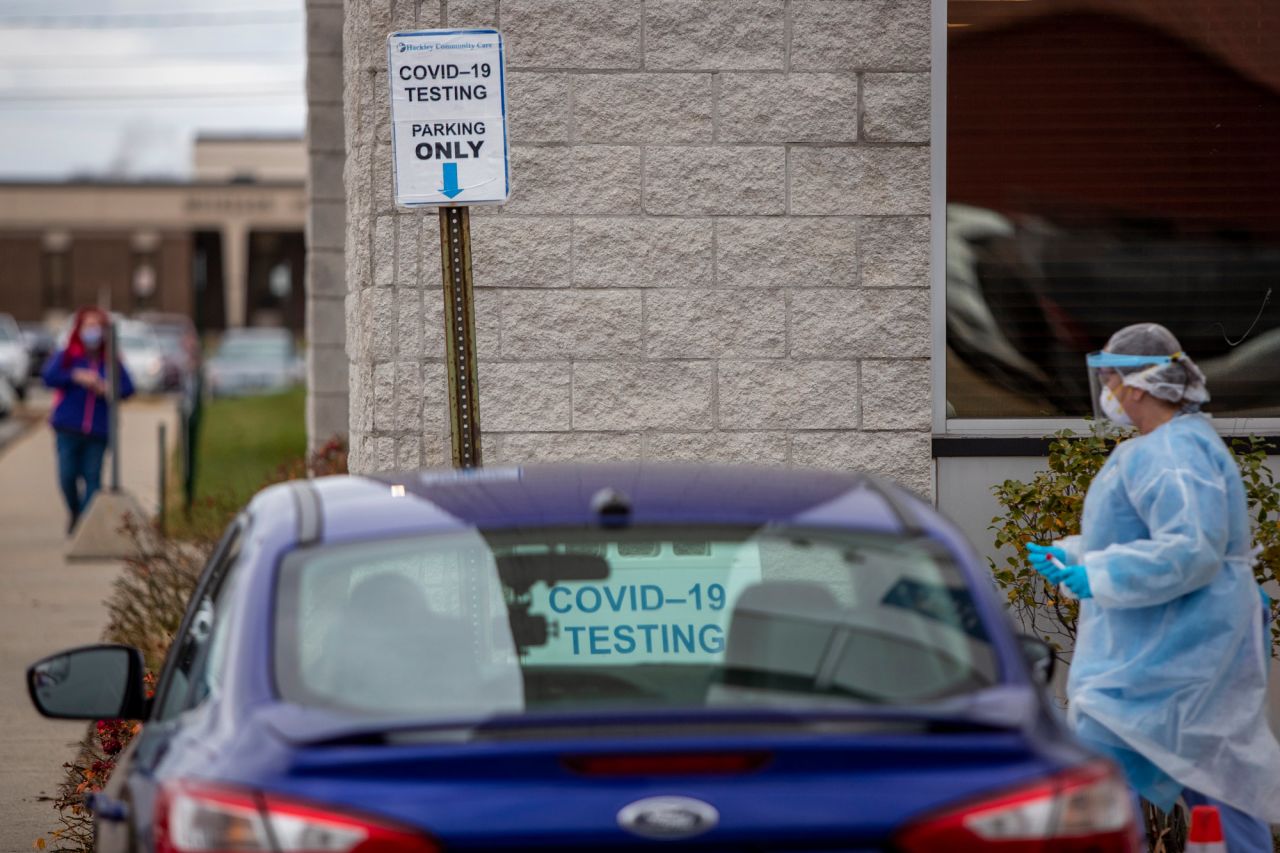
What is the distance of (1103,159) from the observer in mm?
7984

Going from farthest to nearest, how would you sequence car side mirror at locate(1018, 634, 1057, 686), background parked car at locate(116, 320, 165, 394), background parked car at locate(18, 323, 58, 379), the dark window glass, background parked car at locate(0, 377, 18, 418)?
background parked car at locate(18, 323, 58, 379) → background parked car at locate(116, 320, 165, 394) → background parked car at locate(0, 377, 18, 418) → the dark window glass → car side mirror at locate(1018, 634, 1057, 686)

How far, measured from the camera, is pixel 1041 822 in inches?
111

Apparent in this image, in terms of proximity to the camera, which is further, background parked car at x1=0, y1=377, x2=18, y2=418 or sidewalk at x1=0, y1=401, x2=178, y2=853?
background parked car at x1=0, y1=377, x2=18, y2=418

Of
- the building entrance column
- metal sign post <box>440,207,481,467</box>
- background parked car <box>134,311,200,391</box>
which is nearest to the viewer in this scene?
metal sign post <box>440,207,481,467</box>

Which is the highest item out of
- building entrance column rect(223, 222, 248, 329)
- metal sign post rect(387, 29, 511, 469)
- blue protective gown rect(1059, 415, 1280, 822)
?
building entrance column rect(223, 222, 248, 329)

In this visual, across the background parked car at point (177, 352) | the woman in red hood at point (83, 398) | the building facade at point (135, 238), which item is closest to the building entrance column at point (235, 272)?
the building facade at point (135, 238)

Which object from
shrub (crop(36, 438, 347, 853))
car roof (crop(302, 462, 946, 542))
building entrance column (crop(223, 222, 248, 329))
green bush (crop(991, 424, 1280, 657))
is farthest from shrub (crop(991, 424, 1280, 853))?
building entrance column (crop(223, 222, 248, 329))

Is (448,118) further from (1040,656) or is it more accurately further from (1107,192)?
(1107,192)

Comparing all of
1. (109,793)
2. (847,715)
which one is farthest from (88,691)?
(847,715)

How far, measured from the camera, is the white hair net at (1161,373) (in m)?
4.98

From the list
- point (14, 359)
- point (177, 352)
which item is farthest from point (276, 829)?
point (177, 352)

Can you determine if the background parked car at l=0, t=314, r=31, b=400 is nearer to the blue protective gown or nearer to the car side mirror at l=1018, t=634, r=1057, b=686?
the blue protective gown

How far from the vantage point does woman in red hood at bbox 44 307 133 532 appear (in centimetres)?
1505

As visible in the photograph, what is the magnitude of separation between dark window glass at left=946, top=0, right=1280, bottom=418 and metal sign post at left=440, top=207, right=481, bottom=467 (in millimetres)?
2516
